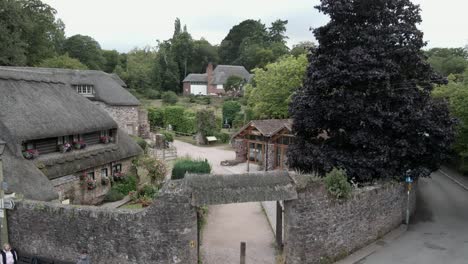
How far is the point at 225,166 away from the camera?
103ft

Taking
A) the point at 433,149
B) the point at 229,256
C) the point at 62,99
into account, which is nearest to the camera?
the point at 229,256

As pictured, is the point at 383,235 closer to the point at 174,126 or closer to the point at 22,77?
the point at 22,77

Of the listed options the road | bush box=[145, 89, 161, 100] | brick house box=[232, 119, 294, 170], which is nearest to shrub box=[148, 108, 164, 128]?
bush box=[145, 89, 161, 100]

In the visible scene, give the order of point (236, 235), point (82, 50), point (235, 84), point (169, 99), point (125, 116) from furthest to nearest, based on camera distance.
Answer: point (235, 84)
point (82, 50)
point (169, 99)
point (125, 116)
point (236, 235)

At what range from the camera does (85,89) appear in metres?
32.7

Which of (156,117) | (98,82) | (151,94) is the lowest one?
(156,117)

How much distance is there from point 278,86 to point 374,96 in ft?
61.6

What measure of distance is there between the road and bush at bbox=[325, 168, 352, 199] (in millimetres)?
2815

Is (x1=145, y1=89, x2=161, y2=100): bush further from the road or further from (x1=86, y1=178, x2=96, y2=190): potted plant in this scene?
the road

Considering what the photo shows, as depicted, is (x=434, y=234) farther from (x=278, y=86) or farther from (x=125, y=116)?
(x=125, y=116)

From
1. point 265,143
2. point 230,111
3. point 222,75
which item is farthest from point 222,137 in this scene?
point 222,75

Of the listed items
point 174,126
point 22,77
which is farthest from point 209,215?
point 174,126

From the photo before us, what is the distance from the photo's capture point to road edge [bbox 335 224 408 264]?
45.5ft

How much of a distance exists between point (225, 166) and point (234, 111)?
2138cm
